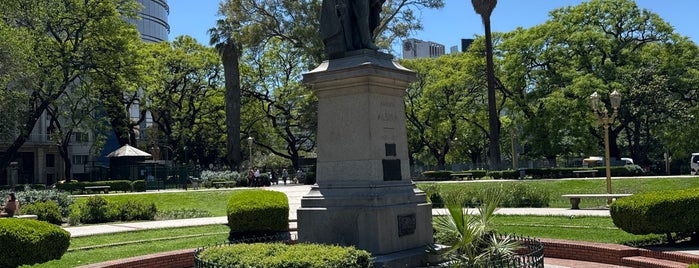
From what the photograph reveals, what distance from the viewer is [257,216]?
1483cm

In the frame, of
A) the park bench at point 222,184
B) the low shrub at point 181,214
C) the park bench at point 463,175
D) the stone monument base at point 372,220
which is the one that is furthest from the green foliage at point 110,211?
the park bench at point 463,175

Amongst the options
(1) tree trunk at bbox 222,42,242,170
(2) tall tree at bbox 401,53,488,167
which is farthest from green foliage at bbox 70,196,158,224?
(2) tall tree at bbox 401,53,488,167

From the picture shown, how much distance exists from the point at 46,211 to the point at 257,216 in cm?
1124

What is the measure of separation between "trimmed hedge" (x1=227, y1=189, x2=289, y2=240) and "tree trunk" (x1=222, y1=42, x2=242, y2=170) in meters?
Result: 36.6

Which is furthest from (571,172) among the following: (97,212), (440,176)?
(97,212)

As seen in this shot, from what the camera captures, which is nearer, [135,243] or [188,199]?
[135,243]

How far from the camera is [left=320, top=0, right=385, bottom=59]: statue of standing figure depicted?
11.2 metres

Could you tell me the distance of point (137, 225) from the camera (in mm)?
21547

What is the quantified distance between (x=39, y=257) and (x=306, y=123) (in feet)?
148

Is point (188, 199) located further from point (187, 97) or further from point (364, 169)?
point (187, 97)

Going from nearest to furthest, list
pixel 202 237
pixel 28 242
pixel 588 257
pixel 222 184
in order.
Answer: pixel 28 242 < pixel 588 257 < pixel 202 237 < pixel 222 184

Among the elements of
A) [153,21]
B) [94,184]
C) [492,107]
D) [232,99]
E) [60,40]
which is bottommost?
[94,184]

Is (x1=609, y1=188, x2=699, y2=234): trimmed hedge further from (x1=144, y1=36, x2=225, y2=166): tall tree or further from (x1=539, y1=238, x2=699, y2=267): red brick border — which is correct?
(x1=144, y1=36, x2=225, y2=166): tall tree

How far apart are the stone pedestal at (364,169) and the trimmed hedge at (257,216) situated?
4.46 metres
